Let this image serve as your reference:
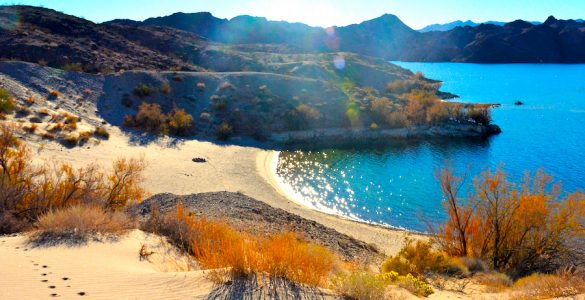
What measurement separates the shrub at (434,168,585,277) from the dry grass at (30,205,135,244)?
11.8 meters

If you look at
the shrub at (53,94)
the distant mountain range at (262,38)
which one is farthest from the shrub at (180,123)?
the distant mountain range at (262,38)

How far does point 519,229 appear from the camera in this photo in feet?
49.7

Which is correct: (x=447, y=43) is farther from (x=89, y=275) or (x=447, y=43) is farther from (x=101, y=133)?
(x=89, y=275)

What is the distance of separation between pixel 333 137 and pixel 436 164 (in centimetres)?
1274

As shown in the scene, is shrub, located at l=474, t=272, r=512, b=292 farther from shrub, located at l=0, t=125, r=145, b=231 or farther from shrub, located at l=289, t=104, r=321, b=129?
shrub, located at l=289, t=104, r=321, b=129

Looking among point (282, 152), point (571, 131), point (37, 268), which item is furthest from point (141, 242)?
point (571, 131)

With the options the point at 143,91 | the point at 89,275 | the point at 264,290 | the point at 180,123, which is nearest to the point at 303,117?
the point at 180,123

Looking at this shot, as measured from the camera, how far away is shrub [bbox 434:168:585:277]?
48.4 feet

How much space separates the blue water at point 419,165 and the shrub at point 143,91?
1825cm

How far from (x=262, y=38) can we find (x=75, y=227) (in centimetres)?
12932

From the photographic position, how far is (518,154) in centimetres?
4062

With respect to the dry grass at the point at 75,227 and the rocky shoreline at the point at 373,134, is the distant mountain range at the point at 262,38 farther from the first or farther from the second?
the dry grass at the point at 75,227

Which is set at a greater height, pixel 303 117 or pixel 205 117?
pixel 303 117

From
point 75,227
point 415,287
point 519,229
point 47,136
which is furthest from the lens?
point 47,136
